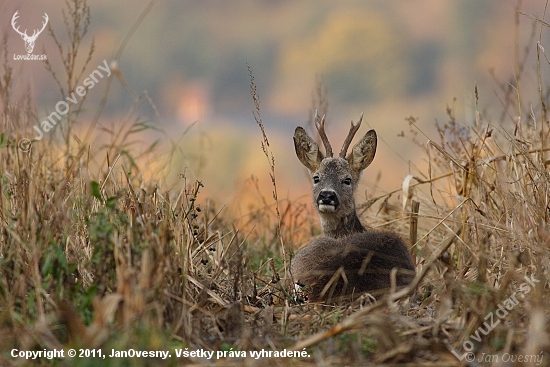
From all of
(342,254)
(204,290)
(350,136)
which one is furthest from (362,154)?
(204,290)

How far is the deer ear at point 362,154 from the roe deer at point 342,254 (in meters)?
0.19

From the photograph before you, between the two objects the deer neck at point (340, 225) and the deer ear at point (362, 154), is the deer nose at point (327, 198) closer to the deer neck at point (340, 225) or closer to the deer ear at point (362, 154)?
the deer neck at point (340, 225)

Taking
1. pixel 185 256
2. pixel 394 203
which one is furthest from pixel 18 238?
pixel 394 203

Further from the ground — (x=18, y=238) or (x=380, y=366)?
(x=18, y=238)

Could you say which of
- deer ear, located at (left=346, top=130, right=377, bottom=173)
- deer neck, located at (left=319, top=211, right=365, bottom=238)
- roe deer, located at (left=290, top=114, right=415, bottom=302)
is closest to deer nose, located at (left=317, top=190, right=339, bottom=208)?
roe deer, located at (left=290, top=114, right=415, bottom=302)

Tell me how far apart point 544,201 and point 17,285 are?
3845 mm

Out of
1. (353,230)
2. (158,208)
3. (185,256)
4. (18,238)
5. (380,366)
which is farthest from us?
(353,230)

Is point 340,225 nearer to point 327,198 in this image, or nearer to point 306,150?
point 327,198

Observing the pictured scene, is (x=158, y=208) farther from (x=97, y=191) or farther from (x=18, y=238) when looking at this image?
(x=18, y=238)

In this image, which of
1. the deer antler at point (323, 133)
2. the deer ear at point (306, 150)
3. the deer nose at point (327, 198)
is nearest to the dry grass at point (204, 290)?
the deer nose at point (327, 198)

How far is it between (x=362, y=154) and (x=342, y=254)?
246 cm

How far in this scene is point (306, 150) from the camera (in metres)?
7.83

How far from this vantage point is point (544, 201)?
19.6 ft

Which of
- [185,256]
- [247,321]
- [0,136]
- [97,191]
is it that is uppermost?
[0,136]
